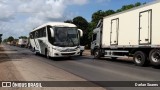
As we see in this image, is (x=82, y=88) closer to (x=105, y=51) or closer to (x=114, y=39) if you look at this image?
(x=114, y=39)

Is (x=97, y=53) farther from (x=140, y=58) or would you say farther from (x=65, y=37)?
(x=140, y=58)

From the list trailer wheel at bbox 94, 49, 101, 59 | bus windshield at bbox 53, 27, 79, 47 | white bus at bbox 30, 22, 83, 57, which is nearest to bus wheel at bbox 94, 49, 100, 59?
trailer wheel at bbox 94, 49, 101, 59

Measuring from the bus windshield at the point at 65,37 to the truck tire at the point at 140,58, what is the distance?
6.68 m

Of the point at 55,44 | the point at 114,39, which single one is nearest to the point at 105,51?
the point at 114,39

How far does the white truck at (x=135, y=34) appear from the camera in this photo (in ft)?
59.6

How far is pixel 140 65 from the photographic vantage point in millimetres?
19719

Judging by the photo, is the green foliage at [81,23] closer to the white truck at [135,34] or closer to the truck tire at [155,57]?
the white truck at [135,34]

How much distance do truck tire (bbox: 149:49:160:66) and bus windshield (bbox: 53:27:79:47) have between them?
27.6 ft

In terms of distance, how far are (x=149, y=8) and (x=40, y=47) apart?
14.8 metres

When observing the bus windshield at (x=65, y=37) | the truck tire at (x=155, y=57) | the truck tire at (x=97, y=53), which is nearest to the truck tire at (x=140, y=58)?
the truck tire at (x=155, y=57)

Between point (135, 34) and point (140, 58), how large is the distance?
1559mm

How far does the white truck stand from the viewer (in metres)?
18.2

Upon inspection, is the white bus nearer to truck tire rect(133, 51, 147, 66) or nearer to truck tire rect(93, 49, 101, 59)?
truck tire rect(93, 49, 101, 59)

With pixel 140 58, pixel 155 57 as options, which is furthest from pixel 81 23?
pixel 155 57
